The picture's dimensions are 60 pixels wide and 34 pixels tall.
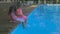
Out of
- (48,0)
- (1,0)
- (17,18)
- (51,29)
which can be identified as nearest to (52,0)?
(48,0)

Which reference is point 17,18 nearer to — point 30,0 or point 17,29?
point 17,29

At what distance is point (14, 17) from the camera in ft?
10.9

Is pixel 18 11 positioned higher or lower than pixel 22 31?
higher

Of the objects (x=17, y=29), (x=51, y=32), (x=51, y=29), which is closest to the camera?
(x=17, y=29)

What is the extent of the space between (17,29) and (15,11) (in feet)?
3.28

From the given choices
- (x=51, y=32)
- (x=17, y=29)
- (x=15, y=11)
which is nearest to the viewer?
(x=15, y=11)

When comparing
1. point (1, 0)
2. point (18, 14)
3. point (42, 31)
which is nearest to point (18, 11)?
point (18, 14)

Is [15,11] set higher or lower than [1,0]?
higher

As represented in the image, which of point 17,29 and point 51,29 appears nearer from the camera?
point 17,29

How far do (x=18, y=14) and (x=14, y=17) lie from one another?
A: 4.4 inches

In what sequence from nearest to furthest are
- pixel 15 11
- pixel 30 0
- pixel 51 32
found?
pixel 15 11, pixel 51 32, pixel 30 0

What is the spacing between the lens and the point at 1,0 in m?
16.7

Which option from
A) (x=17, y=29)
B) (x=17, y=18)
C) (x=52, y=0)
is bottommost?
(x=52, y=0)

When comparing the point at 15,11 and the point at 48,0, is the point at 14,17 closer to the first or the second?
the point at 15,11
